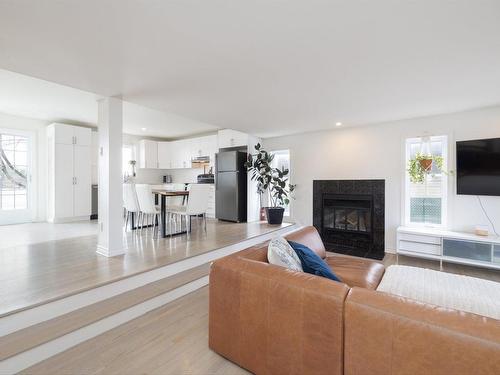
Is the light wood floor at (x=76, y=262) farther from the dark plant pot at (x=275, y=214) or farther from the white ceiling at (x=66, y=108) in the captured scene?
the white ceiling at (x=66, y=108)

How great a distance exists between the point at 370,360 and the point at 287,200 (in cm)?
420

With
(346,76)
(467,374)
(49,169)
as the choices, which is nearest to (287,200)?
(346,76)

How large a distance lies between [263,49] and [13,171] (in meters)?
6.06

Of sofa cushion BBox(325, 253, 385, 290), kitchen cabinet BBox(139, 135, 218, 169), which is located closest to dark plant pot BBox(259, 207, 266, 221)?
kitchen cabinet BBox(139, 135, 218, 169)

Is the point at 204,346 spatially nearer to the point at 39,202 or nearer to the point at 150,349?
the point at 150,349

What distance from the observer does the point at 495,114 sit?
3455 millimetres

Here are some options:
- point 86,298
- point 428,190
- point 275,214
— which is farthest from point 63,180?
point 428,190

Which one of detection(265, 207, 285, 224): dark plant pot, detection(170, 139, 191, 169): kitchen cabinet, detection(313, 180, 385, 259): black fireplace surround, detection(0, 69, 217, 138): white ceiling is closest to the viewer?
detection(0, 69, 217, 138): white ceiling

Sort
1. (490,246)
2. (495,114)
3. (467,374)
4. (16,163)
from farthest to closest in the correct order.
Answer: (16,163) < (495,114) < (490,246) < (467,374)

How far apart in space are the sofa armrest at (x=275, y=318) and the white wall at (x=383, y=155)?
366 cm

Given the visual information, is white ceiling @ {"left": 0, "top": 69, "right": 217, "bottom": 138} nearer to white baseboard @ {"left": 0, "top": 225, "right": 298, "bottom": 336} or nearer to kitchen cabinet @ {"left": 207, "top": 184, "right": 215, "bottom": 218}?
kitchen cabinet @ {"left": 207, "top": 184, "right": 215, "bottom": 218}

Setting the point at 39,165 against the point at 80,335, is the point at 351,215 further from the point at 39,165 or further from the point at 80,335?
the point at 39,165

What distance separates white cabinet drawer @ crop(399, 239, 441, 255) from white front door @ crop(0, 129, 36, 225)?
24.6 feet

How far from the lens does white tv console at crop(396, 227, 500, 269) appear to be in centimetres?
318
